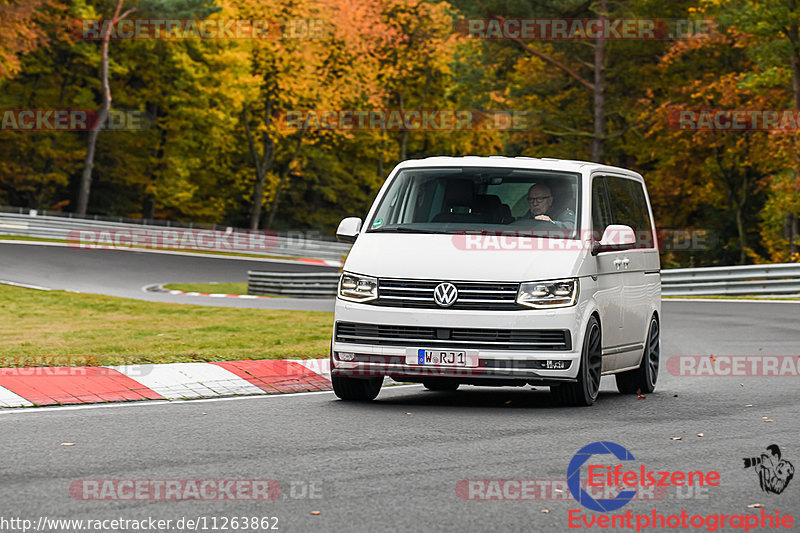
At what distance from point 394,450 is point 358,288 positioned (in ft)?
9.07

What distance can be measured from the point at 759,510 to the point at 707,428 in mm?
3186

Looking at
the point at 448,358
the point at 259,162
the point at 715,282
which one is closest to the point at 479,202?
the point at 448,358

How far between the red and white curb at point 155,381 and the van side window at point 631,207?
3.31 m

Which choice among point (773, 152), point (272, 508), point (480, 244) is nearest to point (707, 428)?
point (480, 244)

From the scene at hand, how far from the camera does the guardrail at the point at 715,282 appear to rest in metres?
31.5

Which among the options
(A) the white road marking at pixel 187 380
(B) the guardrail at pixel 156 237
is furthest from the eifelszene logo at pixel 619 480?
(B) the guardrail at pixel 156 237

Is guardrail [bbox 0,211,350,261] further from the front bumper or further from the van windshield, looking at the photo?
the front bumper

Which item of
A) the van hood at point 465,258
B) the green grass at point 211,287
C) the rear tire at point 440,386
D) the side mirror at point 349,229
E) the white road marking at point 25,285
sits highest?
the side mirror at point 349,229

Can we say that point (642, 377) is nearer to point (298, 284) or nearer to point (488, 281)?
point (488, 281)

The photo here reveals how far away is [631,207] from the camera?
13.0 meters

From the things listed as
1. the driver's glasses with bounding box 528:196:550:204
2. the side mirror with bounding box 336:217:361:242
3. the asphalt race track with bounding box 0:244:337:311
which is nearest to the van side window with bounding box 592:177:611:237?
the driver's glasses with bounding box 528:196:550:204

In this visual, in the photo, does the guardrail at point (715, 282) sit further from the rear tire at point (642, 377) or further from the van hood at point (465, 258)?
the van hood at point (465, 258)

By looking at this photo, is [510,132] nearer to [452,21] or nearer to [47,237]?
[452,21]

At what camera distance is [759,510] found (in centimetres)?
644
